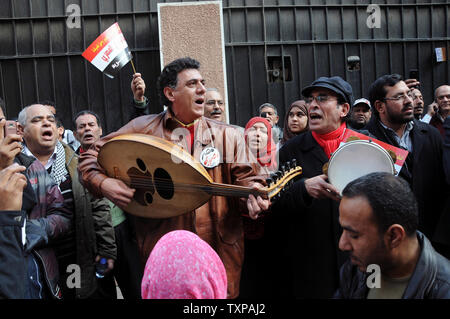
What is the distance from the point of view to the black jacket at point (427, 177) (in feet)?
→ 11.3

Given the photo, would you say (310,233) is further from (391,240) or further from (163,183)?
(391,240)

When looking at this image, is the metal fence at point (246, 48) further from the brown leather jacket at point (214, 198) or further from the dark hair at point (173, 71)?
the brown leather jacket at point (214, 198)

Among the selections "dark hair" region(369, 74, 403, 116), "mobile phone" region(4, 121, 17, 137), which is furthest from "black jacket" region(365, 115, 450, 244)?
"mobile phone" region(4, 121, 17, 137)

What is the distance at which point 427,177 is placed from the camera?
3486mm

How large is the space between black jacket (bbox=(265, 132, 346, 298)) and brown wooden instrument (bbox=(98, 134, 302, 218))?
271mm

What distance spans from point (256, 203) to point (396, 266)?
0.83 meters

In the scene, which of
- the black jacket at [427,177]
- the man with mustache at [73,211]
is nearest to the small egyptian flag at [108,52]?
the man with mustache at [73,211]

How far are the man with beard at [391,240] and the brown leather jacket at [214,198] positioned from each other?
0.85 m

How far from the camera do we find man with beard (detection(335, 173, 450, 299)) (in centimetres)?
184

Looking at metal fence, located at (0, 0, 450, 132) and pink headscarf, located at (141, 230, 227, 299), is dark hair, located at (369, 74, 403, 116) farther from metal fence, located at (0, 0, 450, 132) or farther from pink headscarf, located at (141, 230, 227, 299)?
metal fence, located at (0, 0, 450, 132)

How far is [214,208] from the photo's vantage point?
281cm
